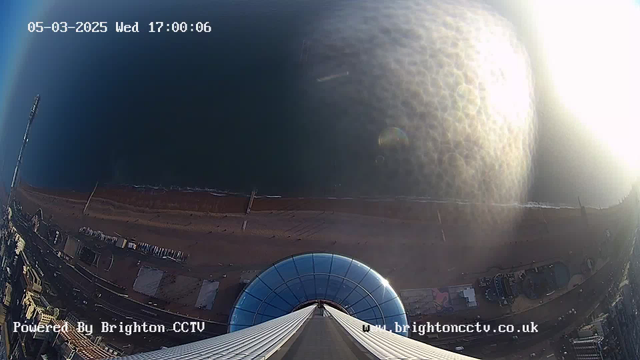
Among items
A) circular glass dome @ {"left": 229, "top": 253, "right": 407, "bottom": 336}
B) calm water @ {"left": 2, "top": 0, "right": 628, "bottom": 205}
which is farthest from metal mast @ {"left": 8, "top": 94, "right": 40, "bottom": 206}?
circular glass dome @ {"left": 229, "top": 253, "right": 407, "bottom": 336}

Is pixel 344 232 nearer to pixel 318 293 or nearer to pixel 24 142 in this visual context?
pixel 318 293

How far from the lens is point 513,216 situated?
48.6 feet

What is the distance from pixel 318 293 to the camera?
9977mm

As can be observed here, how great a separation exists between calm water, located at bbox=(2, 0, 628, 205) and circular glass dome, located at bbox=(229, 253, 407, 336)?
491 centimetres

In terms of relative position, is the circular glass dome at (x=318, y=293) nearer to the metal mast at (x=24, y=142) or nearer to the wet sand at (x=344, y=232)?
the wet sand at (x=344, y=232)

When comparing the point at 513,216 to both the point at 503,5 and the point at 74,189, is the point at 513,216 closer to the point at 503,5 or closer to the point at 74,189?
the point at 503,5

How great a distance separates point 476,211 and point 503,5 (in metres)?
10.2

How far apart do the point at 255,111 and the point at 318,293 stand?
949 centimetres

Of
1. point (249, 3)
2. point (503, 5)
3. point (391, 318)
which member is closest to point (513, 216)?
point (391, 318)

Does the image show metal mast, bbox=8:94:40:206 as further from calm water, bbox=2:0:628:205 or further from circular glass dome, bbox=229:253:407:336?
circular glass dome, bbox=229:253:407:336

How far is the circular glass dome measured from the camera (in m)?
9.98

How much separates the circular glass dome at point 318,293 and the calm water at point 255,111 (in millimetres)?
4908

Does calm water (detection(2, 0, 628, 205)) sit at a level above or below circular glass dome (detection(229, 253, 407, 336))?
above

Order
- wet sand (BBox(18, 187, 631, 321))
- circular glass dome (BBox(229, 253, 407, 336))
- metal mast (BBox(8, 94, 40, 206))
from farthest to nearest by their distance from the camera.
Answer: metal mast (BBox(8, 94, 40, 206)), wet sand (BBox(18, 187, 631, 321)), circular glass dome (BBox(229, 253, 407, 336))
